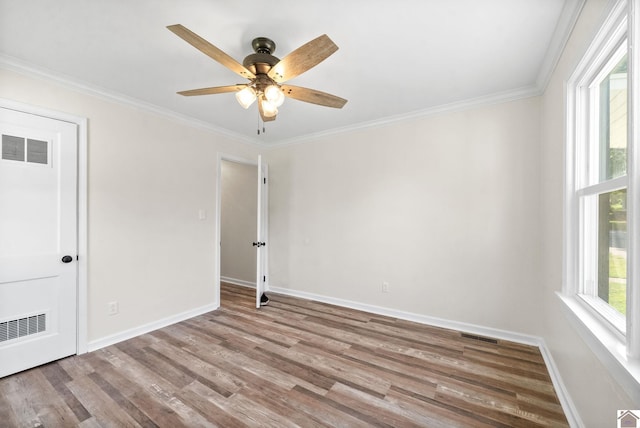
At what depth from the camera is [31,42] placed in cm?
189

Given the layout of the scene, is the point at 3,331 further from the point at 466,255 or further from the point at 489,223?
the point at 489,223

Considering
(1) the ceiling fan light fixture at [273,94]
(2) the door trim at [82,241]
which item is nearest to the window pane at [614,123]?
(1) the ceiling fan light fixture at [273,94]

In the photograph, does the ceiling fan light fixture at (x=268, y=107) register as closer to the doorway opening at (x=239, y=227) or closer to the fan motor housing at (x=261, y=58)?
the fan motor housing at (x=261, y=58)

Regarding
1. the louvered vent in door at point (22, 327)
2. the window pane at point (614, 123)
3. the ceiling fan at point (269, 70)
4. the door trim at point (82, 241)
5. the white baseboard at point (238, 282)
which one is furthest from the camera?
the white baseboard at point (238, 282)

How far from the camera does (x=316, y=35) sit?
5.92 feet

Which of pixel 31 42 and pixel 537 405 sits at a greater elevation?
pixel 31 42

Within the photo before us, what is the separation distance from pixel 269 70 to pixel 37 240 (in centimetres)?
244

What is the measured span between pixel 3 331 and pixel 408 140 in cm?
422

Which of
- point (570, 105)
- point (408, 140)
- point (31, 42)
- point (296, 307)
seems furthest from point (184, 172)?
point (570, 105)

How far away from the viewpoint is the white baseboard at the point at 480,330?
65.7 inches

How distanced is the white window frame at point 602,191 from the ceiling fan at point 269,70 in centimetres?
129

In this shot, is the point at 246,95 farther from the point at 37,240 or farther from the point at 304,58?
the point at 37,240

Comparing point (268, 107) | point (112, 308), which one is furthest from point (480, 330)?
point (112, 308)

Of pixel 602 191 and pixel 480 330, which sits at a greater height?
pixel 602 191
